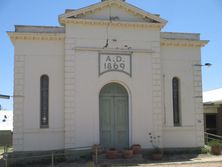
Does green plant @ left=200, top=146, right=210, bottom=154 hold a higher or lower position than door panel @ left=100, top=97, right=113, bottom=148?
lower

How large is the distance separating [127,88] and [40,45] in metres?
4.63

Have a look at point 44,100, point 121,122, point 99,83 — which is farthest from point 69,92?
point 121,122

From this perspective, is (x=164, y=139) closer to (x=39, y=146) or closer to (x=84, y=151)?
(x=84, y=151)

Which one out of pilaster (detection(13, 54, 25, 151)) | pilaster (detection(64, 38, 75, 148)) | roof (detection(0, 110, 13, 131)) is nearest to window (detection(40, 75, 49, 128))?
pilaster (detection(13, 54, 25, 151))

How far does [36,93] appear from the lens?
1631 centimetres

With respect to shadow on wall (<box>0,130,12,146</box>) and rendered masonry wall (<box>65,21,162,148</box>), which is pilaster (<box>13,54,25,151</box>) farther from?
shadow on wall (<box>0,130,12,146</box>)

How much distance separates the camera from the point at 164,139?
17.2 metres

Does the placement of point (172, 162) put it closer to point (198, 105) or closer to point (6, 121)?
point (198, 105)

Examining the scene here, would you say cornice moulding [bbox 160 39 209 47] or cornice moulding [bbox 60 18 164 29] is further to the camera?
cornice moulding [bbox 160 39 209 47]

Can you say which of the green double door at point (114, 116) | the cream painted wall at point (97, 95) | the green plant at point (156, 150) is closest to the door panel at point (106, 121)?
the green double door at point (114, 116)

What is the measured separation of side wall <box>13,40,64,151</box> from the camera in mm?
16000

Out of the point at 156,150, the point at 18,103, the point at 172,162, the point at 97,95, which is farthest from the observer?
the point at 97,95

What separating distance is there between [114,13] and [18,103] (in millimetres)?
6265

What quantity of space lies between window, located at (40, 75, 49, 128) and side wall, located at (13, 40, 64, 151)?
0.18 m
